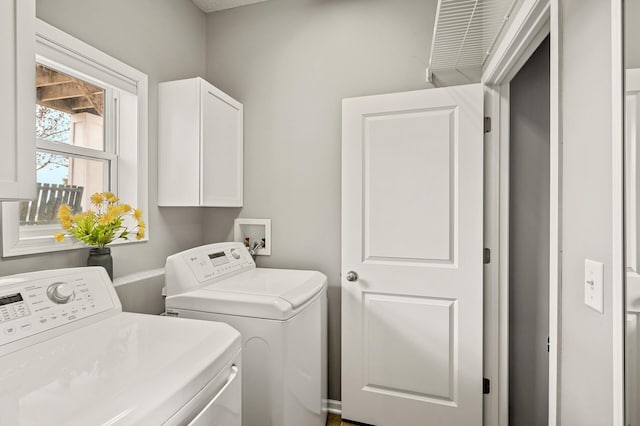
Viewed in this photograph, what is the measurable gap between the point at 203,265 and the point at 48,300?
0.69 meters

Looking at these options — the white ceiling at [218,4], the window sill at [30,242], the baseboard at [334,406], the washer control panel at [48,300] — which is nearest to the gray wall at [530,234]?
the baseboard at [334,406]

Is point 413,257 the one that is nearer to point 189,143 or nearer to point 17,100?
point 189,143

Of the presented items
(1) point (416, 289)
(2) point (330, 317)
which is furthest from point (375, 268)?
(2) point (330, 317)

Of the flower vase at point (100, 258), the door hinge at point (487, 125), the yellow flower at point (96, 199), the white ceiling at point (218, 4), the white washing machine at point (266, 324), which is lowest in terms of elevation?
the white washing machine at point (266, 324)

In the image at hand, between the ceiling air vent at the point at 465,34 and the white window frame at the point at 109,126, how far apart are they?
5.24 feet

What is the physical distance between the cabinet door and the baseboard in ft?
4.77

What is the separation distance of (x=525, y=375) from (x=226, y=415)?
71.3 inches

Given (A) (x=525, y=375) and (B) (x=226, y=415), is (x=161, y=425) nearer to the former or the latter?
(B) (x=226, y=415)

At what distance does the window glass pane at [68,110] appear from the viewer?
1476mm

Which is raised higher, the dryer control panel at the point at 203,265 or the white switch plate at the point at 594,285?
the white switch plate at the point at 594,285

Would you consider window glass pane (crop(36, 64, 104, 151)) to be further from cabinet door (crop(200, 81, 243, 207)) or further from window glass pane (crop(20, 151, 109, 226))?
cabinet door (crop(200, 81, 243, 207))

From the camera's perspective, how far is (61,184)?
1555 millimetres

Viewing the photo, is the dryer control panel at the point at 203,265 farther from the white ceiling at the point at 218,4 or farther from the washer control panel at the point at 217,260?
the white ceiling at the point at 218,4

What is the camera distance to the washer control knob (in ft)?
3.64
